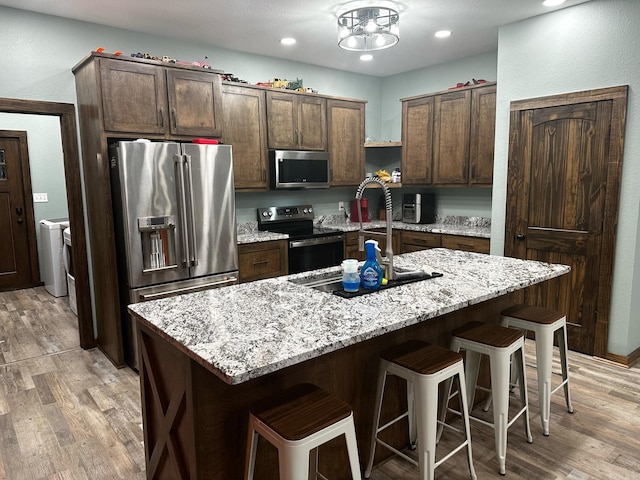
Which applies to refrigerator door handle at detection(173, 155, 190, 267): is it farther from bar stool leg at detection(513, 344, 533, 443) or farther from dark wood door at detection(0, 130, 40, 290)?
dark wood door at detection(0, 130, 40, 290)

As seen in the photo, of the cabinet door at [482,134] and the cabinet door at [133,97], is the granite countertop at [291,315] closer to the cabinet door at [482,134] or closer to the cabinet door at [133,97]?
the cabinet door at [133,97]

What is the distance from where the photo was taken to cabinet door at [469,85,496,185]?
4.16 m

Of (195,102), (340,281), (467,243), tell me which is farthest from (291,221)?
(340,281)

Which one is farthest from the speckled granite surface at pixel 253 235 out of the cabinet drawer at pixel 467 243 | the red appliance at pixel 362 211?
the cabinet drawer at pixel 467 243

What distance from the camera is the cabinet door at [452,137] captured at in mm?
4367

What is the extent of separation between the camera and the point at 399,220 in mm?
5293

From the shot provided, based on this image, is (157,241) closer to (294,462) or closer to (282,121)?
(282,121)

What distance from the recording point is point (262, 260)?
404 centimetres

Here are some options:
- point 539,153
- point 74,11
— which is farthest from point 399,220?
point 74,11

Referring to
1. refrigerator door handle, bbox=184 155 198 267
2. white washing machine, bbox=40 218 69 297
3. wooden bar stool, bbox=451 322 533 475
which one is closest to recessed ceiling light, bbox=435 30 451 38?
refrigerator door handle, bbox=184 155 198 267

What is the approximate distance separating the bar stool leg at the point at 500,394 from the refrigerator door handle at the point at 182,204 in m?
2.24

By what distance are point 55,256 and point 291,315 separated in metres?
4.86

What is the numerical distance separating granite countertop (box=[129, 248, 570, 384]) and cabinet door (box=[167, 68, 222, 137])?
1.82m

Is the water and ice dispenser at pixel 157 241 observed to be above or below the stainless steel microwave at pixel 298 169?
below
